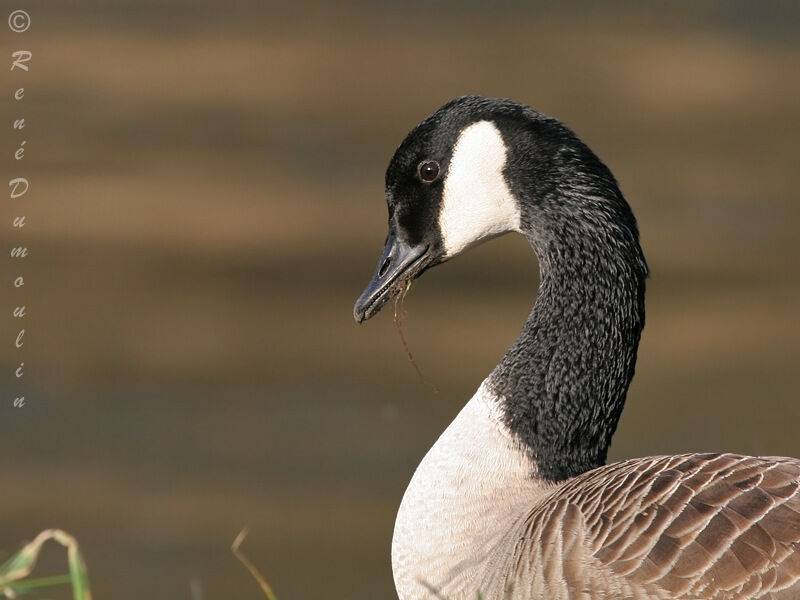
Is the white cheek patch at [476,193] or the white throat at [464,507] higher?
the white cheek patch at [476,193]

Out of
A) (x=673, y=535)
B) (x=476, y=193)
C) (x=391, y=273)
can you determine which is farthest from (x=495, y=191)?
(x=673, y=535)

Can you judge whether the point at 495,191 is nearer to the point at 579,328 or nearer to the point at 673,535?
the point at 579,328

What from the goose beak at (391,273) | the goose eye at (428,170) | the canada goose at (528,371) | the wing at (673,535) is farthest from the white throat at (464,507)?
the goose eye at (428,170)

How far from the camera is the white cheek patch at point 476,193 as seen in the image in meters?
4.45

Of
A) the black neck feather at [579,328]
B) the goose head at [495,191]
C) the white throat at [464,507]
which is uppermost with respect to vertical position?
the goose head at [495,191]

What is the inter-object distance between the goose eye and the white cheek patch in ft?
0.15

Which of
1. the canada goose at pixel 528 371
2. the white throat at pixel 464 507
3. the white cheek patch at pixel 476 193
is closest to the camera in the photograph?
the canada goose at pixel 528 371

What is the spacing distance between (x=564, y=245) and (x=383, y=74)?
5562 millimetres

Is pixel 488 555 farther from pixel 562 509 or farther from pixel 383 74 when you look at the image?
pixel 383 74

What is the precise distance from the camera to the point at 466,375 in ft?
30.0

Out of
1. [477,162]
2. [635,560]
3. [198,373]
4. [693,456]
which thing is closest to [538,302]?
[477,162]

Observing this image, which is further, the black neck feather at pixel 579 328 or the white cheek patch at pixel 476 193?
the white cheek patch at pixel 476 193

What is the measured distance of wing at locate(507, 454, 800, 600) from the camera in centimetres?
331

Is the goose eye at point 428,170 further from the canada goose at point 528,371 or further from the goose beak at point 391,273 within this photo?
the goose beak at point 391,273
